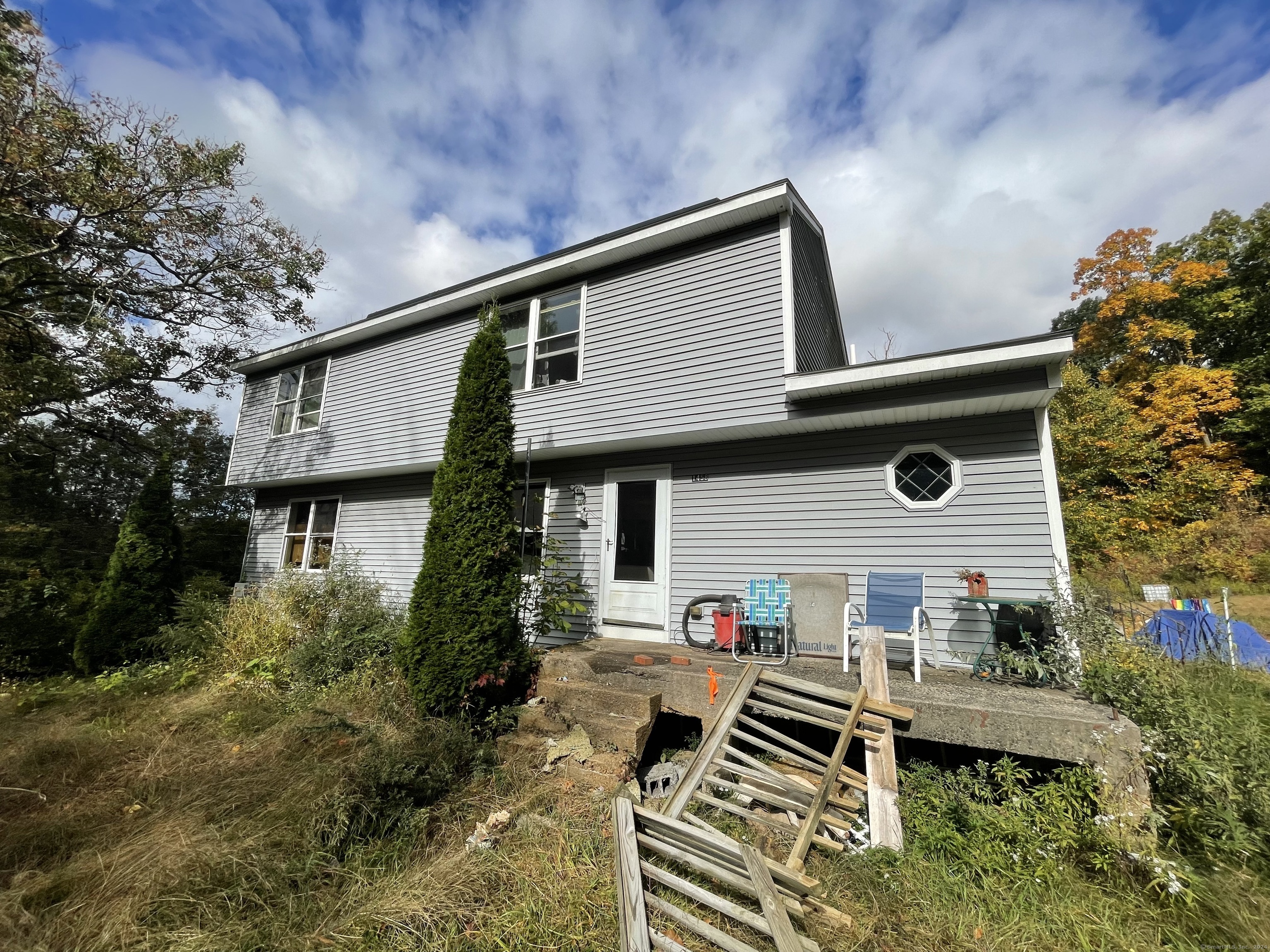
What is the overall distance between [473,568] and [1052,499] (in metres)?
5.61

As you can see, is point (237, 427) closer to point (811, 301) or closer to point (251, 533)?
point (251, 533)

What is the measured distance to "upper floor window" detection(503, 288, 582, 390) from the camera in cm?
719

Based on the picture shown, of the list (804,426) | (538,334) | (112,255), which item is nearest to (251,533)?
(112,255)

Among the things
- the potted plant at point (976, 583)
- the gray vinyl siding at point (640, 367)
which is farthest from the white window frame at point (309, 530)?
the potted plant at point (976, 583)

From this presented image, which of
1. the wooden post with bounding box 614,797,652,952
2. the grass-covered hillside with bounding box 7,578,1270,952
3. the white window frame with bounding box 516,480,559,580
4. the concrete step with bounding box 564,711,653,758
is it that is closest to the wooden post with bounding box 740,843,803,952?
the grass-covered hillside with bounding box 7,578,1270,952

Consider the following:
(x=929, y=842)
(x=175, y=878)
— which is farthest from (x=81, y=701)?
(x=929, y=842)

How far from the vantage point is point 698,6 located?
19.2ft

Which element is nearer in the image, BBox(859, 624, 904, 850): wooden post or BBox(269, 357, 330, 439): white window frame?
BBox(859, 624, 904, 850): wooden post

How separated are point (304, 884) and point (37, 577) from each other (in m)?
10.4

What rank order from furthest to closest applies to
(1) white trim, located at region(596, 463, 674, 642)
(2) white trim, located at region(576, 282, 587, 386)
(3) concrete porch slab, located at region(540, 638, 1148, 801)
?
(2) white trim, located at region(576, 282, 587, 386), (1) white trim, located at region(596, 463, 674, 642), (3) concrete porch slab, located at region(540, 638, 1148, 801)

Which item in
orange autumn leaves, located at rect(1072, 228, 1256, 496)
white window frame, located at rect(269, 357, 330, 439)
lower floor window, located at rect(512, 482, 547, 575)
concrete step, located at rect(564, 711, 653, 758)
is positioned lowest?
concrete step, located at rect(564, 711, 653, 758)

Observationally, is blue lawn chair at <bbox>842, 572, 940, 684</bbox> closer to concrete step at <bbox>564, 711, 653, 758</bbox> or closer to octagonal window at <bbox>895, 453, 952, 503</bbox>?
octagonal window at <bbox>895, 453, 952, 503</bbox>

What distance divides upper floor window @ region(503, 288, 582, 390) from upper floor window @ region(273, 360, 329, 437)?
4.71m

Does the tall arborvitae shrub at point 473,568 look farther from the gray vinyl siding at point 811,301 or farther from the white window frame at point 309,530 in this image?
the white window frame at point 309,530
